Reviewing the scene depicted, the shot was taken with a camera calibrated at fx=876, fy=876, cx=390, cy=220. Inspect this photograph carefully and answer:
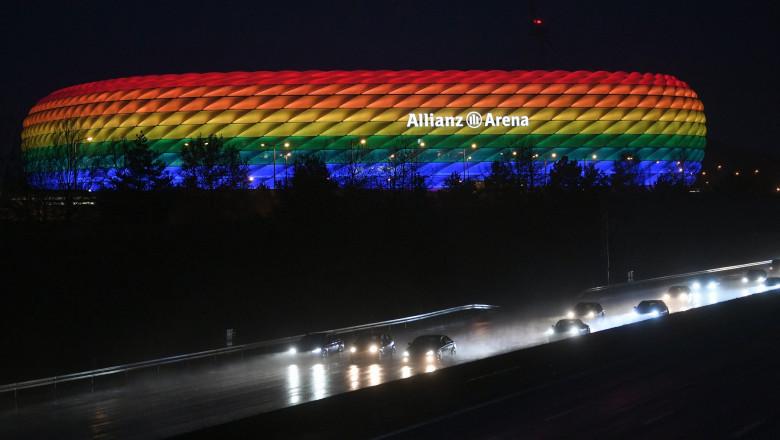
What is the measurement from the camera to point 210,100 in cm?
8938

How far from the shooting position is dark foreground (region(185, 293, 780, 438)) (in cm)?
1462

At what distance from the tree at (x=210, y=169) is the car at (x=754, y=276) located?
34.0 m

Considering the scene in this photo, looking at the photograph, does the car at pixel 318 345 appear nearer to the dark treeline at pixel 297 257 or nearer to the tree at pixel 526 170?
the dark treeline at pixel 297 257

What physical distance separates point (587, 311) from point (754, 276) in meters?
19.3

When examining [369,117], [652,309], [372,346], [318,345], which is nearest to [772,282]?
[652,309]

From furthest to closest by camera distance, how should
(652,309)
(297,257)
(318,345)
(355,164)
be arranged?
1. (355,164)
2. (297,257)
3. (652,309)
4. (318,345)

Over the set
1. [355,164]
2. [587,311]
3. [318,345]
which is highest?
[355,164]

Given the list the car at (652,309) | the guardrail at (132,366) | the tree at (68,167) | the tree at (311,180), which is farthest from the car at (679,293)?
the tree at (68,167)

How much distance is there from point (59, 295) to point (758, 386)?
28308 mm

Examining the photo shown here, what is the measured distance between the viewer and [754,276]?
53.0 meters

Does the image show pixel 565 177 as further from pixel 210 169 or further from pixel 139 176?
pixel 139 176

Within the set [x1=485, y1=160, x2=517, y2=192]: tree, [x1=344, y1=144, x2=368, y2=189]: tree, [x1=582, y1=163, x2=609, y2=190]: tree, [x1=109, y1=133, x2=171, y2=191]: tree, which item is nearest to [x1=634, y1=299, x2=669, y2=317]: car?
[x1=485, y1=160, x2=517, y2=192]: tree

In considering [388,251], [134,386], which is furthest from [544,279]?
[134,386]

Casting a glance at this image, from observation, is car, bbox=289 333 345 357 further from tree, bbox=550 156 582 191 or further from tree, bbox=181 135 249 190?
tree, bbox=550 156 582 191
